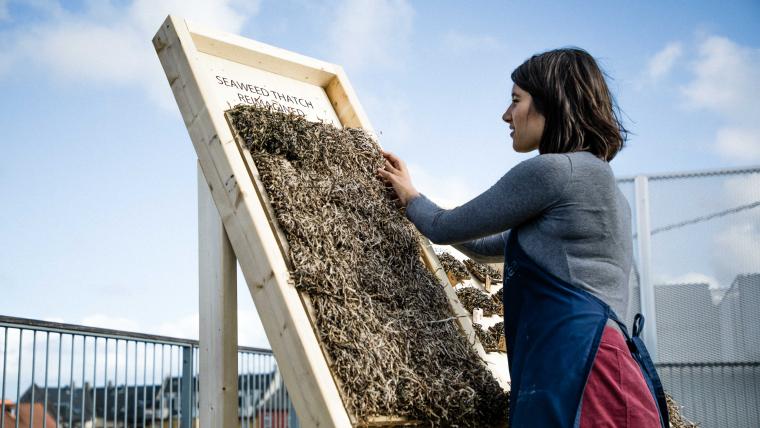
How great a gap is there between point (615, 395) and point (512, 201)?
54 cm

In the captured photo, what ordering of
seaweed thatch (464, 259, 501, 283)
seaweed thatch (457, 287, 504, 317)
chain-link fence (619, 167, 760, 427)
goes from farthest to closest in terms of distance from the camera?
chain-link fence (619, 167, 760, 427) → seaweed thatch (464, 259, 501, 283) → seaweed thatch (457, 287, 504, 317)

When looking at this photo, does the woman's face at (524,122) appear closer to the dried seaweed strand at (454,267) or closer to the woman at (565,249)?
the woman at (565,249)

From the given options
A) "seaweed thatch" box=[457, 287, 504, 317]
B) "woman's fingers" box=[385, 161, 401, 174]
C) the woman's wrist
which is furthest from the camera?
"seaweed thatch" box=[457, 287, 504, 317]

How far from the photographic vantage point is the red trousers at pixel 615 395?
5.48 feet

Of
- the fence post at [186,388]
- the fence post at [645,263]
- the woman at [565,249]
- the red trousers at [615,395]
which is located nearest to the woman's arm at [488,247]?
the woman at [565,249]

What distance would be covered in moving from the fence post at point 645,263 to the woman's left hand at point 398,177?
466 centimetres

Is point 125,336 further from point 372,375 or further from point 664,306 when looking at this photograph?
point 664,306

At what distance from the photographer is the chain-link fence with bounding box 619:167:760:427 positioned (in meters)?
6.33

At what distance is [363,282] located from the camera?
222 cm

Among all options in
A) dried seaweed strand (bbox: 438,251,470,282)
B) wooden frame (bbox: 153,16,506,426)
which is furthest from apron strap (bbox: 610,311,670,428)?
dried seaweed strand (bbox: 438,251,470,282)

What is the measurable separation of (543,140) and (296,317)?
33.4 inches

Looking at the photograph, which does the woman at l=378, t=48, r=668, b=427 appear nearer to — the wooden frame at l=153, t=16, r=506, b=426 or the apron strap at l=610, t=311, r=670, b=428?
the apron strap at l=610, t=311, r=670, b=428

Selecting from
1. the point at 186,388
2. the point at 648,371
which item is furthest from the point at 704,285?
the point at 648,371

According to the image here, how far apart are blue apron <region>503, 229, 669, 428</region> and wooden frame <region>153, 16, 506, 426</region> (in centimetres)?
42
